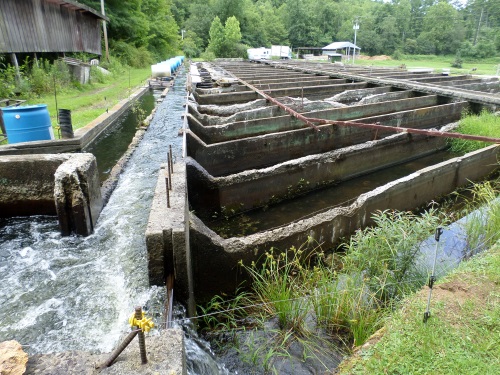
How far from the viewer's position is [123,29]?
33.3 m

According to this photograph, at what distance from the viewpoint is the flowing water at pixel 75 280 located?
3.28m

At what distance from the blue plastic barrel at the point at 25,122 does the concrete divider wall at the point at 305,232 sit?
15.6 ft

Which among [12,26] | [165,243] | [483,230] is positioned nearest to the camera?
[165,243]

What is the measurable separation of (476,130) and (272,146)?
589cm

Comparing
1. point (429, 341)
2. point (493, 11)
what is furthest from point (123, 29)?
point (493, 11)

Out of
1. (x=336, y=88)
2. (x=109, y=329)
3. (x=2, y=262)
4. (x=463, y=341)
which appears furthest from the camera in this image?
(x=336, y=88)

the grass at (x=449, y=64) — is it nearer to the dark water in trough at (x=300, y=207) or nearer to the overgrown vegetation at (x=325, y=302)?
the dark water in trough at (x=300, y=207)

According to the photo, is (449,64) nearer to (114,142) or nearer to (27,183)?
(114,142)

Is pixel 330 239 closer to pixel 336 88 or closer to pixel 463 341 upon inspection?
pixel 463 341

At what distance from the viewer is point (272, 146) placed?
775cm

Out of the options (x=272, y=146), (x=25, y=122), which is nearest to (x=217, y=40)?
(x=272, y=146)

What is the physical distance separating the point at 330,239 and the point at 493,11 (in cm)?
11527

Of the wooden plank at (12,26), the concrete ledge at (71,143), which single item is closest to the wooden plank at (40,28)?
the wooden plank at (12,26)

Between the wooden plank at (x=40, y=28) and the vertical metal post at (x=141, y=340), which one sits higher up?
Result: the wooden plank at (x=40, y=28)
